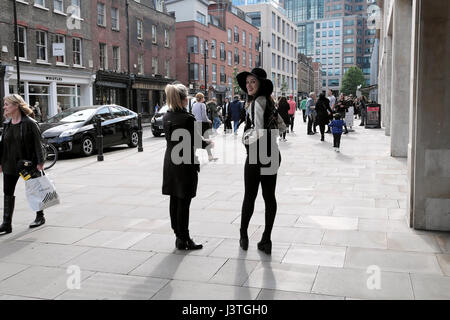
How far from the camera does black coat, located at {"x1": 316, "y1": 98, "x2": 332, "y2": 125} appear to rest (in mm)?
15602

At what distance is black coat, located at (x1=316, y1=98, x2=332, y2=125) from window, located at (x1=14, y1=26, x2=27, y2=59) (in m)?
16.9

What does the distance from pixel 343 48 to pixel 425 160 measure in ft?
517

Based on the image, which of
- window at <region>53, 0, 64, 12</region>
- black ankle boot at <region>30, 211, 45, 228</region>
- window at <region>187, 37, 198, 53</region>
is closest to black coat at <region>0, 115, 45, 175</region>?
black ankle boot at <region>30, 211, 45, 228</region>

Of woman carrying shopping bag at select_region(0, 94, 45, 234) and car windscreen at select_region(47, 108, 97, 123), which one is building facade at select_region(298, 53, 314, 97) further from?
woman carrying shopping bag at select_region(0, 94, 45, 234)

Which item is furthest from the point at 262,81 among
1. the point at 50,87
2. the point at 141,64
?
the point at 141,64

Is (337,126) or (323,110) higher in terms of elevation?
(323,110)

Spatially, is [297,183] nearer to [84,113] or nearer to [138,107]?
[84,113]

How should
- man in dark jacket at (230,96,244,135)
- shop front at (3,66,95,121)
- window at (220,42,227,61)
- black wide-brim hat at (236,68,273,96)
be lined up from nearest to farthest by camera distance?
black wide-brim hat at (236,68,273,96) < man in dark jacket at (230,96,244,135) < shop front at (3,66,95,121) < window at (220,42,227,61)

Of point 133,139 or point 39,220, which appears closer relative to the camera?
point 39,220

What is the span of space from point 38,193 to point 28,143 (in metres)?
0.64

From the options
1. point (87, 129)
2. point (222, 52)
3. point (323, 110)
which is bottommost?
point (87, 129)

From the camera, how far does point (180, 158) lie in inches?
185

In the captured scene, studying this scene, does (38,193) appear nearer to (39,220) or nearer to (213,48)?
(39,220)
